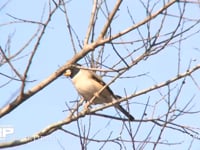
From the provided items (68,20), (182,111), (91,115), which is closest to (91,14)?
(68,20)

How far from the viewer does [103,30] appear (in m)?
2.85

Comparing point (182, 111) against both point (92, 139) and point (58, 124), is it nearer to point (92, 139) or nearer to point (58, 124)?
point (92, 139)

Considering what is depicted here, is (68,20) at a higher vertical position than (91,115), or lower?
higher

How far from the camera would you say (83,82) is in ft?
14.7

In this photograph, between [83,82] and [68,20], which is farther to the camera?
[83,82]

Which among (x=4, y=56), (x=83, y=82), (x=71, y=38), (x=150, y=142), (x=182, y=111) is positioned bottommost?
(x=150, y=142)

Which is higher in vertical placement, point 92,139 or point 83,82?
point 83,82

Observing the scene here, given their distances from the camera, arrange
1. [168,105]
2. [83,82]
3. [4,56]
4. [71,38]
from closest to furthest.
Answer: [4,56], [168,105], [71,38], [83,82]

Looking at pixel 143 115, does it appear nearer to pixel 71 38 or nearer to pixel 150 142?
pixel 150 142

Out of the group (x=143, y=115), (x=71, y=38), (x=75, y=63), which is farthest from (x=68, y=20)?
(x=143, y=115)

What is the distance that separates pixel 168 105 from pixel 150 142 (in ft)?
0.88

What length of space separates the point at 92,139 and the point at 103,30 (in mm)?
724

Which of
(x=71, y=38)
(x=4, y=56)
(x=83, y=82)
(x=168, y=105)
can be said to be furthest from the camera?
(x=83, y=82)

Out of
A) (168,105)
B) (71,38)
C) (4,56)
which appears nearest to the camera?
(4,56)
